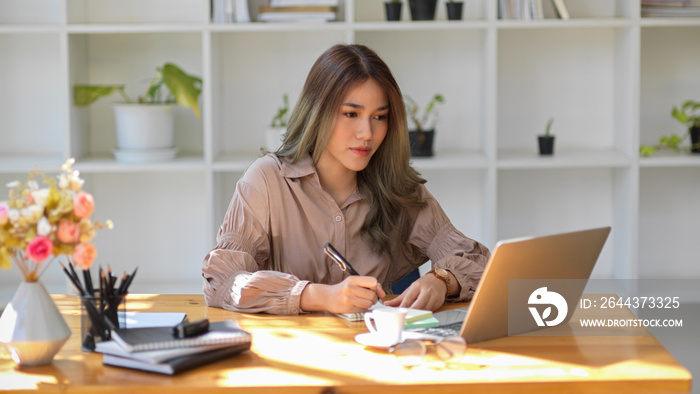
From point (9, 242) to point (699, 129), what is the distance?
113 inches

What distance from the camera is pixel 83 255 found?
4.57 ft

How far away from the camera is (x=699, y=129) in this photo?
3.35 m

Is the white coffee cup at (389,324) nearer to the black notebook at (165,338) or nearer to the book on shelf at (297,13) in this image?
the black notebook at (165,338)

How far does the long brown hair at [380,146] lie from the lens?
2150mm

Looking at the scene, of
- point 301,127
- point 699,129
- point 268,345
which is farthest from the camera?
point 699,129

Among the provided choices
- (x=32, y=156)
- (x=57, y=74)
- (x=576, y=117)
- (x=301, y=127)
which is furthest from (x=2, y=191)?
(x=576, y=117)

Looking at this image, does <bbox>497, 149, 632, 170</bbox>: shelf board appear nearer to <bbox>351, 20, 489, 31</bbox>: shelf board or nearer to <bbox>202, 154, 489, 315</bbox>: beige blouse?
<bbox>351, 20, 489, 31</bbox>: shelf board

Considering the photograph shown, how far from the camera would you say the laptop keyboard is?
1.56 meters

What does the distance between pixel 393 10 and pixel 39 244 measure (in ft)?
7.23

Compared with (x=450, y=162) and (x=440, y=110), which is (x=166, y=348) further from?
(x=440, y=110)

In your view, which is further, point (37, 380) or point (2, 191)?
point (2, 191)

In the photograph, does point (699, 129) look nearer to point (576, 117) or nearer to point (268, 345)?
point (576, 117)

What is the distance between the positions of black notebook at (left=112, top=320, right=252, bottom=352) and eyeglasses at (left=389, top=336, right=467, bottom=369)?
0.29 metres

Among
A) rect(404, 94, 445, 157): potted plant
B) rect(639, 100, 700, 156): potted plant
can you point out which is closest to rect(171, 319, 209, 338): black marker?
rect(404, 94, 445, 157): potted plant
